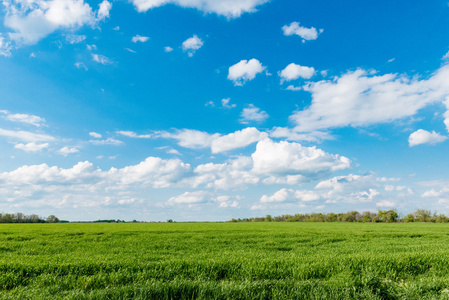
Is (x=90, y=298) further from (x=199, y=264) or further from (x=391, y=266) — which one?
(x=391, y=266)

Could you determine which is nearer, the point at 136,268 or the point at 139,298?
the point at 139,298

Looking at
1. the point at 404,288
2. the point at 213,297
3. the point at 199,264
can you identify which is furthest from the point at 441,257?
the point at 213,297

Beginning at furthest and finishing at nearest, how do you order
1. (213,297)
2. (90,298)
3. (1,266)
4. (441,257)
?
(441,257) < (1,266) < (213,297) < (90,298)

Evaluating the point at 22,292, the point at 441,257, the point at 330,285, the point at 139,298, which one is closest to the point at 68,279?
the point at 22,292

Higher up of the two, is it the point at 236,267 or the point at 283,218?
the point at 236,267

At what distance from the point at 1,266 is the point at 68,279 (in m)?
3.21

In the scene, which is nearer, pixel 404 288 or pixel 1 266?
pixel 404 288

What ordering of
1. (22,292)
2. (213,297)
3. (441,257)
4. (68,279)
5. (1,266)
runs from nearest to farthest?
1. (213,297)
2. (22,292)
3. (68,279)
4. (1,266)
5. (441,257)

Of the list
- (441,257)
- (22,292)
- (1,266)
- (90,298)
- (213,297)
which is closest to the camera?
(90,298)

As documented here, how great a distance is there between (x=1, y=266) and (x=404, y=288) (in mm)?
10165

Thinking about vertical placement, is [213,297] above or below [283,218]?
above

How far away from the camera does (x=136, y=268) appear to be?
23.9 feet

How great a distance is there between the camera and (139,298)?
434 cm

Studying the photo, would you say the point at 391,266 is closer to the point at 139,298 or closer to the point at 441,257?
the point at 441,257
